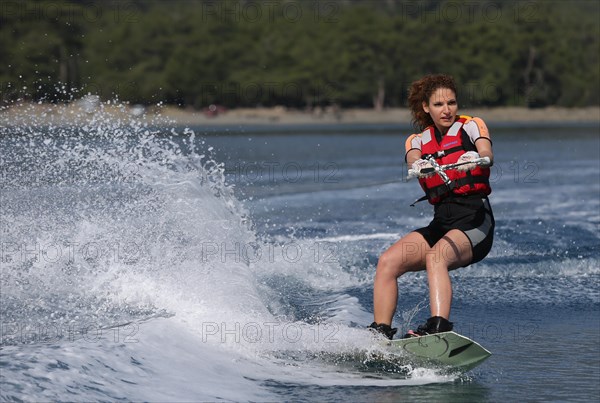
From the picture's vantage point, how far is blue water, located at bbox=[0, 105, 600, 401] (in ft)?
15.1

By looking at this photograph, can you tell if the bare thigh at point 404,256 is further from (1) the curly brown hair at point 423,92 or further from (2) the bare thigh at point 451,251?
(1) the curly brown hair at point 423,92

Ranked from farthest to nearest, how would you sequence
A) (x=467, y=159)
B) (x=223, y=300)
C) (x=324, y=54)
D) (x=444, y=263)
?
(x=324, y=54)
(x=223, y=300)
(x=444, y=263)
(x=467, y=159)

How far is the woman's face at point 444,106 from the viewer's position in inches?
200

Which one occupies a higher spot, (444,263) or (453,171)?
(453,171)

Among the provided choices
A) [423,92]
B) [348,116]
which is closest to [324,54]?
[348,116]

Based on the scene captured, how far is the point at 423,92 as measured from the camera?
5.18 metres

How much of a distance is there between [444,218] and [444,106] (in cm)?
57

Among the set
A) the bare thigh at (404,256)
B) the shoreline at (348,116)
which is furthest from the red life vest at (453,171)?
the shoreline at (348,116)

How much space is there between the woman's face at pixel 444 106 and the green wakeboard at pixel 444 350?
43.4 inches

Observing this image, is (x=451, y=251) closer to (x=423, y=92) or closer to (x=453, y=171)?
(x=453, y=171)

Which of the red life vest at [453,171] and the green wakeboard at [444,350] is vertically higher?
the red life vest at [453,171]

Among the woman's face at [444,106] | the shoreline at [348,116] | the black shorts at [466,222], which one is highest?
the woman's face at [444,106]

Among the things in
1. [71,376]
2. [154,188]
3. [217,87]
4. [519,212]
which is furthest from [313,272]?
[217,87]

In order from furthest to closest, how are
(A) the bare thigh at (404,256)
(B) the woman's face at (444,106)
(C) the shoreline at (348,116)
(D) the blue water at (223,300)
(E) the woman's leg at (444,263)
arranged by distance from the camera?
1. (C) the shoreline at (348,116)
2. (B) the woman's face at (444,106)
3. (A) the bare thigh at (404,256)
4. (E) the woman's leg at (444,263)
5. (D) the blue water at (223,300)
